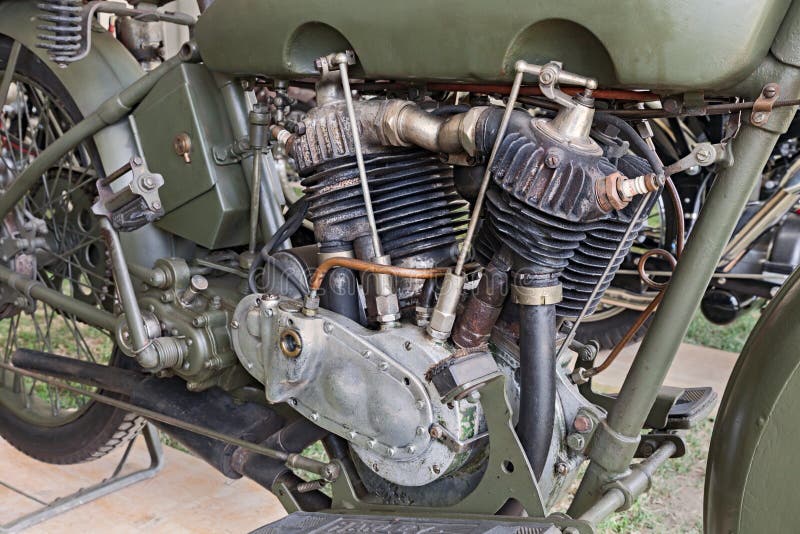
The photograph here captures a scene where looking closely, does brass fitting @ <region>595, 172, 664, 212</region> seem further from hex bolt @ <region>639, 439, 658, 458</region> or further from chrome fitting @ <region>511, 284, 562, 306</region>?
hex bolt @ <region>639, 439, 658, 458</region>

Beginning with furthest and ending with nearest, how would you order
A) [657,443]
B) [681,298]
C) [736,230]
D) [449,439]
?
[736,230] → [657,443] → [449,439] → [681,298]

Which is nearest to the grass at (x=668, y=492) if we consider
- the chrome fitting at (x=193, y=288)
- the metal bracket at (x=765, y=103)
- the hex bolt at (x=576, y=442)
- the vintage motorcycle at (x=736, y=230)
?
the vintage motorcycle at (x=736, y=230)

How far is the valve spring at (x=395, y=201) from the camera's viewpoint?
155cm

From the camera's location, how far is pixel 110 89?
208cm

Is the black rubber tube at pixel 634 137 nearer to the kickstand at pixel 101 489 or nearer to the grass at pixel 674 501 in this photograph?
the grass at pixel 674 501

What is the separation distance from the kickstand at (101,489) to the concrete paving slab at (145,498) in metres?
0.02

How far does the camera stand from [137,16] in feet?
6.64

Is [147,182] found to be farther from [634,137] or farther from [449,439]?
[634,137]

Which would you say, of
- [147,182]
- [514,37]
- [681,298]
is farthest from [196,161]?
[681,298]

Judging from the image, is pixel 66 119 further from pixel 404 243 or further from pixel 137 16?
pixel 404 243

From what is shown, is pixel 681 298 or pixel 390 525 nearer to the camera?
pixel 681 298

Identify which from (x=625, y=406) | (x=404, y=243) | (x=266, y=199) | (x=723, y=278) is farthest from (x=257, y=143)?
(x=723, y=278)

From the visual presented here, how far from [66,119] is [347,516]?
1.36 m

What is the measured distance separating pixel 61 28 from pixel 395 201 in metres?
0.88
